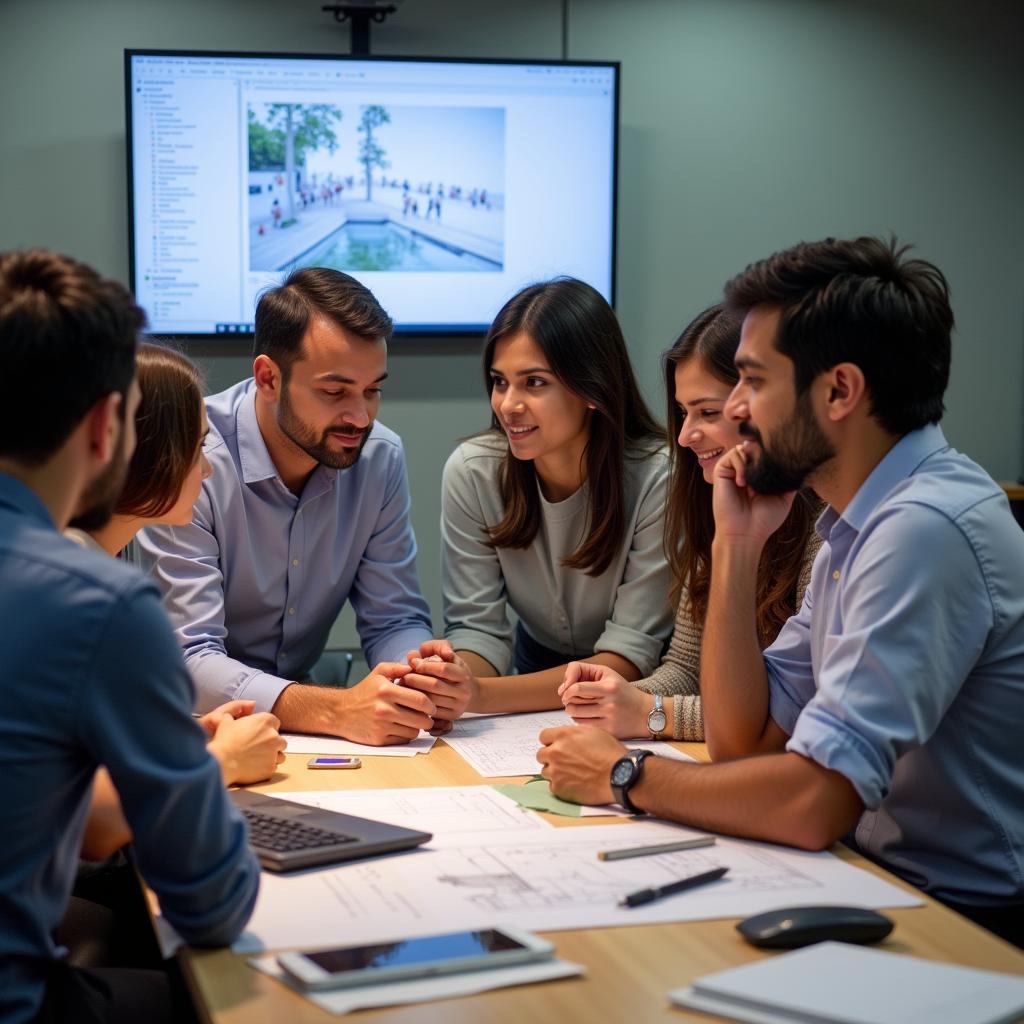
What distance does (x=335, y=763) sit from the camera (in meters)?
1.85

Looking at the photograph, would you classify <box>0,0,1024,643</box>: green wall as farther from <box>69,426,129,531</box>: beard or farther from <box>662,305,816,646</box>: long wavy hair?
<box>69,426,129,531</box>: beard

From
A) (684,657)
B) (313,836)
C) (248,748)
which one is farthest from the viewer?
(684,657)

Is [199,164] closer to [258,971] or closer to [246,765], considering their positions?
[246,765]

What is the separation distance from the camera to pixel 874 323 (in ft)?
5.49

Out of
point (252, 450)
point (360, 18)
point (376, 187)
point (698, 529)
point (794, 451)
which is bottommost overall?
point (698, 529)

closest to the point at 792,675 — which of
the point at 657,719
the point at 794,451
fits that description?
the point at 657,719

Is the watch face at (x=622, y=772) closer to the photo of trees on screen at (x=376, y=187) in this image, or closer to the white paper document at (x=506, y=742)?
the white paper document at (x=506, y=742)

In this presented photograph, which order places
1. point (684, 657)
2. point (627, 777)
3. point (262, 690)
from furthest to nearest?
1. point (684, 657)
2. point (262, 690)
3. point (627, 777)

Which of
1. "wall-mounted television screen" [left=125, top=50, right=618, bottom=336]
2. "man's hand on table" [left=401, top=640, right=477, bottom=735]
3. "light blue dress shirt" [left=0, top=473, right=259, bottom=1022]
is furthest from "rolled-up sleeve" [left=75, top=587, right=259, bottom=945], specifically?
"wall-mounted television screen" [left=125, top=50, right=618, bottom=336]

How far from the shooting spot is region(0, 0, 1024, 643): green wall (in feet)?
13.1

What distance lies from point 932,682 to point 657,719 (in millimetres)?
612

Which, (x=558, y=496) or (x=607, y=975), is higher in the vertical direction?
(x=558, y=496)

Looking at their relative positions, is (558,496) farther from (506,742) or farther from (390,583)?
(506,742)

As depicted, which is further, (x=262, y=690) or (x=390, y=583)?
(x=390, y=583)
